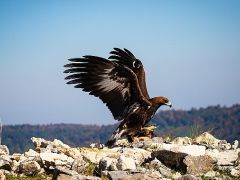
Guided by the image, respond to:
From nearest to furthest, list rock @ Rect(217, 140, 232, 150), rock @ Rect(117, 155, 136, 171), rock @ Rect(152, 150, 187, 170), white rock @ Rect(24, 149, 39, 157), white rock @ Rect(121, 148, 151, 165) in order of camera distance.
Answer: rock @ Rect(117, 155, 136, 171), rock @ Rect(152, 150, 187, 170), white rock @ Rect(121, 148, 151, 165), white rock @ Rect(24, 149, 39, 157), rock @ Rect(217, 140, 232, 150)

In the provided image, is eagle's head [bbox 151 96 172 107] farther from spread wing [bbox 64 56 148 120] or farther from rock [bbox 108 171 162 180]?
rock [bbox 108 171 162 180]

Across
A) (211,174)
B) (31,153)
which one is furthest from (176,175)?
(31,153)

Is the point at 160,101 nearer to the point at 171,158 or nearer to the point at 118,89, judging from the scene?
the point at 118,89

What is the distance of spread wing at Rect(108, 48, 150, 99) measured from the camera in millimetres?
14828

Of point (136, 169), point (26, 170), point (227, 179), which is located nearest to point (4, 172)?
point (26, 170)

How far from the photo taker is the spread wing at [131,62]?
14.8 m

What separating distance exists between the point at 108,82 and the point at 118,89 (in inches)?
13.2

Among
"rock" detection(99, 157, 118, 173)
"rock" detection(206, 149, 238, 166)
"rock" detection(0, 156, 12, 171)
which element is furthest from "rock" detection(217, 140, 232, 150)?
"rock" detection(0, 156, 12, 171)

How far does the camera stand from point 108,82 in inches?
582

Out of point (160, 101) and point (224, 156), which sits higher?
point (160, 101)

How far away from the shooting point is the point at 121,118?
14.9m

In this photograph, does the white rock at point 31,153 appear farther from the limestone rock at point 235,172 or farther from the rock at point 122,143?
the limestone rock at point 235,172

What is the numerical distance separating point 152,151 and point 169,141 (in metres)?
2.41

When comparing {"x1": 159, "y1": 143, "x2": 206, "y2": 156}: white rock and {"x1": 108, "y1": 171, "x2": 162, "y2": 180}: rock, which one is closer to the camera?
{"x1": 108, "y1": 171, "x2": 162, "y2": 180}: rock
